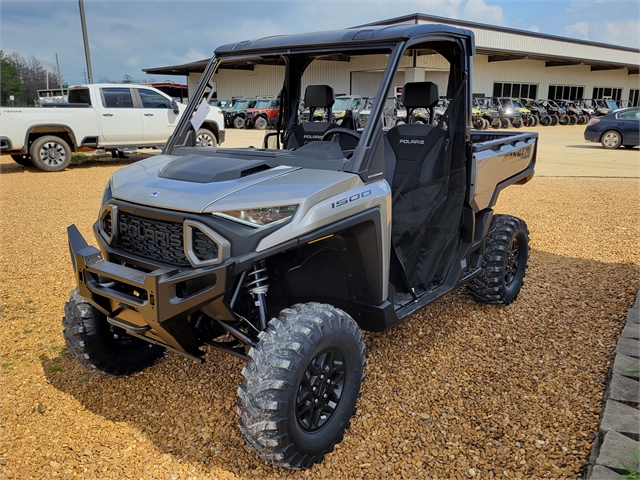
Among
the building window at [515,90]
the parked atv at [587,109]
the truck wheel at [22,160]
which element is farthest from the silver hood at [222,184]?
the building window at [515,90]

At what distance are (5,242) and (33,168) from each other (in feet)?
Answer: 23.6

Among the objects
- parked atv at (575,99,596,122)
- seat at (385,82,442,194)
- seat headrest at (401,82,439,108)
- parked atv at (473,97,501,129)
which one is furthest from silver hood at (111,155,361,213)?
parked atv at (575,99,596,122)

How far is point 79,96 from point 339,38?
38.8 feet

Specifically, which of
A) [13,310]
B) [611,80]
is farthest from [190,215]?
[611,80]

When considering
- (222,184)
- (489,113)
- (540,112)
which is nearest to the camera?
(222,184)

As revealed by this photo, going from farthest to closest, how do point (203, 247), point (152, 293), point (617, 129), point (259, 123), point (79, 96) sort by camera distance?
point (259, 123), point (617, 129), point (79, 96), point (203, 247), point (152, 293)

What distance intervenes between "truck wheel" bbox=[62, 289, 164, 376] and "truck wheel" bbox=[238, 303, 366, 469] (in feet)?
4.05

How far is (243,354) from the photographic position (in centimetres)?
285

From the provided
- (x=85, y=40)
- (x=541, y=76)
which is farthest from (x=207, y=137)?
(x=541, y=76)

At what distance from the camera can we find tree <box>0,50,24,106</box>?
29.8 m

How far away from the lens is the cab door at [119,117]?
12.7m

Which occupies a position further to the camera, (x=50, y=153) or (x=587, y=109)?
(x=587, y=109)

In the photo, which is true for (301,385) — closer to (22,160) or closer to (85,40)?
(22,160)

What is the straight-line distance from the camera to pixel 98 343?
10.7ft
